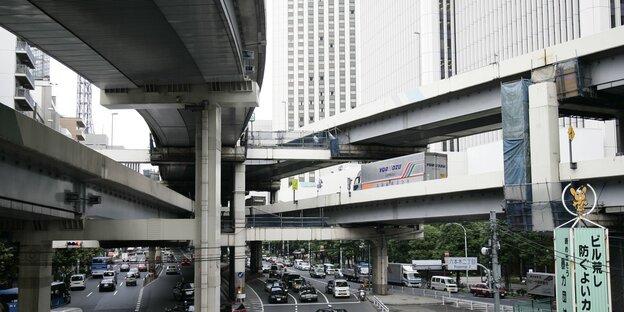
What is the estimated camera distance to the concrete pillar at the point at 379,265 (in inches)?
2344

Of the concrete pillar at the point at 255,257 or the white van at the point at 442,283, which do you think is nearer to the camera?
the white van at the point at 442,283

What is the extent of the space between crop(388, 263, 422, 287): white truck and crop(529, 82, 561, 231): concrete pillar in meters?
41.9

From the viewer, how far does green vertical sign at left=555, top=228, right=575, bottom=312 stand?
24453 mm

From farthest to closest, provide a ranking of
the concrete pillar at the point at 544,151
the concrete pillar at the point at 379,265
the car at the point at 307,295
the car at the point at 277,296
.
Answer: the concrete pillar at the point at 379,265
the car at the point at 307,295
the car at the point at 277,296
the concrete pillar at the point at 544,151

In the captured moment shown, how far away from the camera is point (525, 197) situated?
32906 millimetres

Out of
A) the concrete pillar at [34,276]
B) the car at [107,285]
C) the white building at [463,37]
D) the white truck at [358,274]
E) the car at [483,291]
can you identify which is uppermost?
the white building at [463,37]

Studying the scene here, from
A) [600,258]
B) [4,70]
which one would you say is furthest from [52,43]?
[4,70]

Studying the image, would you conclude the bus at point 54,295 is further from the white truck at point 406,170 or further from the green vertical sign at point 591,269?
the green vertical sign at point 591,269

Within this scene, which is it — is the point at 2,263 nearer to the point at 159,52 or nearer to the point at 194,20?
the point at 159,52

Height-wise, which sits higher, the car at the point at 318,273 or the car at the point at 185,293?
the car at the point at 185,293

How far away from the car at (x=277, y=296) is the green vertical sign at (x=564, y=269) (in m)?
28.6

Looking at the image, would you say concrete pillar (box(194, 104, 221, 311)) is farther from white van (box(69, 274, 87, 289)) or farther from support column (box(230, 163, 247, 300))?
white van (box(69, 274, 87, 289))

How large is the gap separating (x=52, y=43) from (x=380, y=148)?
34.2 meters

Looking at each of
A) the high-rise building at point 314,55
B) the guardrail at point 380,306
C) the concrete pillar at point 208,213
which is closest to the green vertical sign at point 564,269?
the concrete pillar at point 208,213
